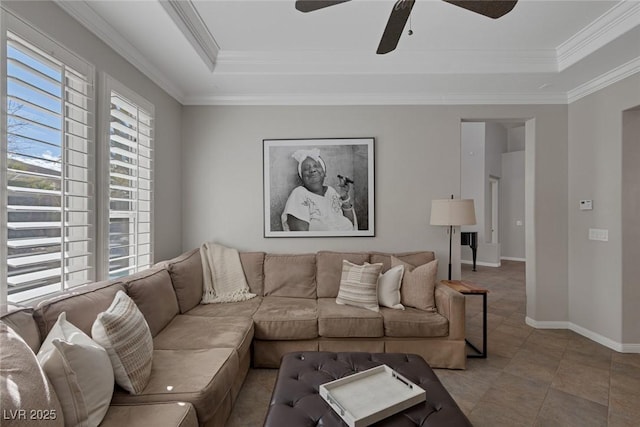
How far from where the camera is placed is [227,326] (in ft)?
7.64

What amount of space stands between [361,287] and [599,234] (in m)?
2.54

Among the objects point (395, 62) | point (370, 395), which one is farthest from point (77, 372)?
point (395, 62)

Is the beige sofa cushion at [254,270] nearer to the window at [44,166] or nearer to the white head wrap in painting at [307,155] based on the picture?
the white head wrap in painting at [307,155]

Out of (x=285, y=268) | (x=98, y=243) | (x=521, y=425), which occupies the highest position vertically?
(x=98, y=243)

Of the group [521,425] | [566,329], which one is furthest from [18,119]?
[566,329]

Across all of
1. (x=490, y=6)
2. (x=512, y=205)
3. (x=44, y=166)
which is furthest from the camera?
(x=512, y=205)

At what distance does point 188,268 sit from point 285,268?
937mm

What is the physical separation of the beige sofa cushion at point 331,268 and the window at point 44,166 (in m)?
1.93

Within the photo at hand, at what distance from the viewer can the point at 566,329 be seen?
3408 mm

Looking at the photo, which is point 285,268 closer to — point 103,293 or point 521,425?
point 103,293

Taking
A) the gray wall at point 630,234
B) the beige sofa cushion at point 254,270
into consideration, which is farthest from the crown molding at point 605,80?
the beige sofa cushion at point 254,270

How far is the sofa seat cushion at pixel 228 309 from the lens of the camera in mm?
2619

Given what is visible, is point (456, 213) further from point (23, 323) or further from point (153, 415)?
point (23, 323)

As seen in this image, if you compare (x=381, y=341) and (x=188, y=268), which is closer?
(x=381, y=341)
